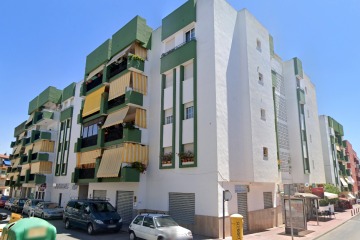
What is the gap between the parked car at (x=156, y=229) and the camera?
1272cm

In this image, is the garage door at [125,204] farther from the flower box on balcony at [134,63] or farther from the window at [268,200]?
the window at [268,200]

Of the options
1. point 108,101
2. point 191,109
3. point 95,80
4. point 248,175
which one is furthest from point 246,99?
point 95,80

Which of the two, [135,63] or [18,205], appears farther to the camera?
[18,205]

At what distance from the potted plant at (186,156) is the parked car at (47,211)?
14.2m

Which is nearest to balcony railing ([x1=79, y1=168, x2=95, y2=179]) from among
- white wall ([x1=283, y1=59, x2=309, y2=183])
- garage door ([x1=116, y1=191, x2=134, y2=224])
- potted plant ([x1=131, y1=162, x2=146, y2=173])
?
garage door ([x1=116, y1=191, x2=134, y2=224])

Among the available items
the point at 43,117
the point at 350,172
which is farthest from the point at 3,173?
the point at 350,172

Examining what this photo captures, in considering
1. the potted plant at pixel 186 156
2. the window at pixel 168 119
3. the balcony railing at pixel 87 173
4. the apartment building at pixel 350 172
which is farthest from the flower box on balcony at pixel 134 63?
the apartment building at pixel 350 172

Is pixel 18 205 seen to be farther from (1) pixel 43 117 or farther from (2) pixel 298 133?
(2) pixel 298 133

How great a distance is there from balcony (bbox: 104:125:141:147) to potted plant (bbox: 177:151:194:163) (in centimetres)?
424

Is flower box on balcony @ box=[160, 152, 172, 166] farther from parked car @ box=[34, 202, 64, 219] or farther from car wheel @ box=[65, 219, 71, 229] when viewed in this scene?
parked car @ box=[34, 202, 64, 219]

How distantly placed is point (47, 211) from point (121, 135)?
405 inches

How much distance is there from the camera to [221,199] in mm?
16094

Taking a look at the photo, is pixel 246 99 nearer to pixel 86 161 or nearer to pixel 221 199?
pixel 221 199

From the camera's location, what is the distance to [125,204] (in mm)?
21797
